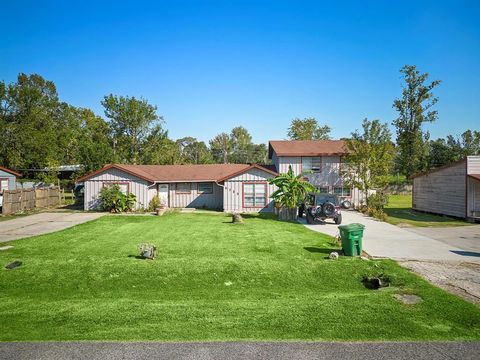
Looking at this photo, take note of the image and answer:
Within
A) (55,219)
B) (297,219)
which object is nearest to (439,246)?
(297,219)

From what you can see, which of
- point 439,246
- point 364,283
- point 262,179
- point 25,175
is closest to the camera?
point 364,283

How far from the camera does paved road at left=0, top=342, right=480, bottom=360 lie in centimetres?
558

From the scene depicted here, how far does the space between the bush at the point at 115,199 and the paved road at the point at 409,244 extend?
44.4ft

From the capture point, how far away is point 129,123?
48.6 metres

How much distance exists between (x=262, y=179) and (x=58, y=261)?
647 inches

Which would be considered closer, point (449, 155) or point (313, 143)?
point (313, 143)

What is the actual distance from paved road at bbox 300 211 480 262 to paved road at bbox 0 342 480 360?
673 cm

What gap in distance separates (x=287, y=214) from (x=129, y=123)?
34877mm

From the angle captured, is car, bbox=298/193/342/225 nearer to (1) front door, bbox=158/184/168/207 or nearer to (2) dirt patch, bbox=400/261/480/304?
A: (2) dirt patch, bbox=400/261/480/304

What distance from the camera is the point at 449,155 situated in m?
50.5

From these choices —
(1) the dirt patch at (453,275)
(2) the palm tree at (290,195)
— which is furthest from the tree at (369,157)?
(1) the dirt patch at (453,275)

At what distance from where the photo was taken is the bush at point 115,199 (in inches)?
949

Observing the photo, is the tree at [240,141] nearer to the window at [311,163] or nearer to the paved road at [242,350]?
the window at [311,163]

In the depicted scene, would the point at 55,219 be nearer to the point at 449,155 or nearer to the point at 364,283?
the point at 364,283
